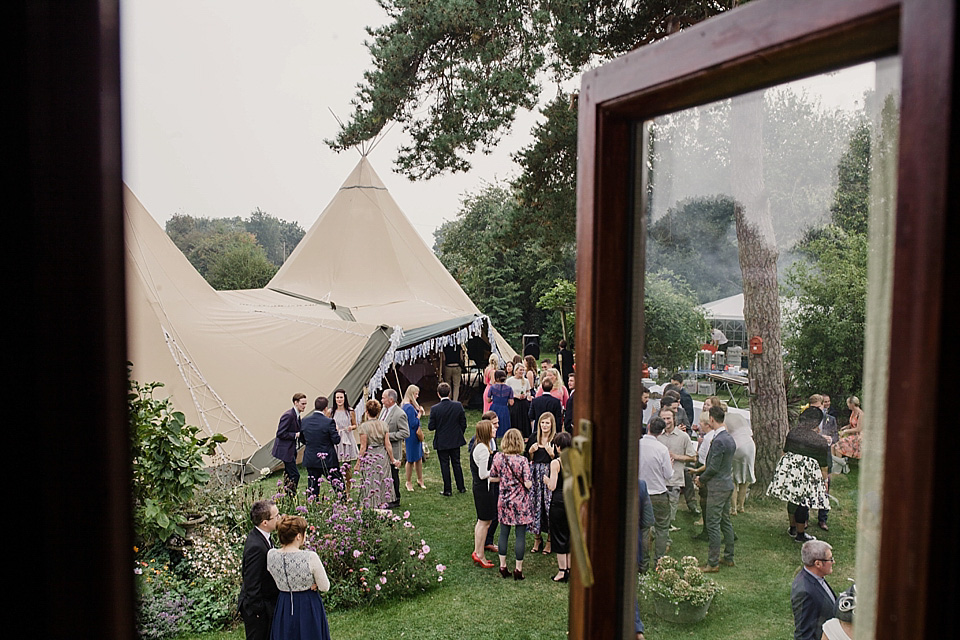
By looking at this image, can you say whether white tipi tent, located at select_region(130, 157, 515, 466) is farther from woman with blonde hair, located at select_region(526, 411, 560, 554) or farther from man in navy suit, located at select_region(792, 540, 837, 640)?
man in navy suit, located at select_region(792, 540, 837, 640)

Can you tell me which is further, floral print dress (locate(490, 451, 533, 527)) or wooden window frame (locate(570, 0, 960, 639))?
floral print dress (locate(490, 451, 533, 527))

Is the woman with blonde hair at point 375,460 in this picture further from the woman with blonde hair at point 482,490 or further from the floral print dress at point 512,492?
the floral print dress at point 512,492

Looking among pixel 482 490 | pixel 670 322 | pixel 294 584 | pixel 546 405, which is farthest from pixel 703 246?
pixel 546 405

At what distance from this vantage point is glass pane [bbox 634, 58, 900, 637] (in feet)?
4.18

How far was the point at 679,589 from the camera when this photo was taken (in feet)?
5.72

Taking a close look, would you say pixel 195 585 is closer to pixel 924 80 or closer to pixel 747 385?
pixel 747 385

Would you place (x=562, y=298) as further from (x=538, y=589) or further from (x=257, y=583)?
(x=257, y=583)

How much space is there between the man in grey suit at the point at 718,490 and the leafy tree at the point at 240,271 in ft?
103

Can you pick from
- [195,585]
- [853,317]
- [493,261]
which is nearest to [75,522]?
[853,317]

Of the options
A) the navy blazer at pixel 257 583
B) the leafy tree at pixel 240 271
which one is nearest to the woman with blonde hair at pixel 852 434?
the navy blazer at pixel 257 583

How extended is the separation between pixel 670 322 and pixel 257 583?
282 centimetres

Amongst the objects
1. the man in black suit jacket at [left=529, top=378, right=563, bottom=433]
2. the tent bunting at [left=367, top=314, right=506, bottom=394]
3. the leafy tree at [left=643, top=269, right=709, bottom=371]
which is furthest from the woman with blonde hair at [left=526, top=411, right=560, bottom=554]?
the tent bunting at [left=367, top=314, right=506, bottom=394]

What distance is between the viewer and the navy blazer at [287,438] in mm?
6430

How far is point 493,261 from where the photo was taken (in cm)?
2423
